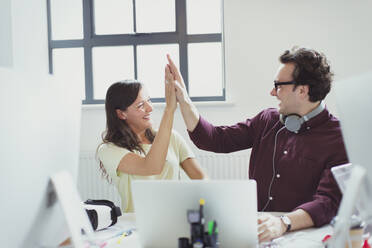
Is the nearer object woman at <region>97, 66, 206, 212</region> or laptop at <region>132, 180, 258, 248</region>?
laptop at <region>132, 180, 258, 248</region>

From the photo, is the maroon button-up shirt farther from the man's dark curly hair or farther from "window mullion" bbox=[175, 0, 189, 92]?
"window mullion" bbox=[175, 0, 189, 92]

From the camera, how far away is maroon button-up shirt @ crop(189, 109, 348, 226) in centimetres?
161

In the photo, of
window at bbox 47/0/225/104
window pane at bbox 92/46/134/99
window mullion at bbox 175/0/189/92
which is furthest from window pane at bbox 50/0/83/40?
window mullion at bbox 175/0/189/92

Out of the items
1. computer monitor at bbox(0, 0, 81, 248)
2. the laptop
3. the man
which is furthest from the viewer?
the man

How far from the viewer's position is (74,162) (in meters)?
1.05

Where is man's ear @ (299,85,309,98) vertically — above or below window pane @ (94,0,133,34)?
below

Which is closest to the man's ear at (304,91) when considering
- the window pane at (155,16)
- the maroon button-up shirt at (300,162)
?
the maroon button-up shirt at (300,162)

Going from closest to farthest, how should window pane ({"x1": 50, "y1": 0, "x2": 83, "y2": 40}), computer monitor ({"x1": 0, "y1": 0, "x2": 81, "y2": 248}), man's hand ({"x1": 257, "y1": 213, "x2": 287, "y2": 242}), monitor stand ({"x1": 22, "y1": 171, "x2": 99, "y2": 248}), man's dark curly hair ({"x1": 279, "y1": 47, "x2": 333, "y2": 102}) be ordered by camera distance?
computer monitor ({"x1": 0, "y1": 0, "x2": 81, "y2": 248}), monitor stand ({"x1": 22, "y1": 171, "x2": 99, "y2": 248}), man's hand ({"x1": 257, "y1": 213, "x2": 287, "y2": 242}), man's dark curly hair ({"x1": 279, "y1": 47, "x2": 333, "y2": 102}), window pane ({"x1": 50, "y1": 0, "x2": 83, "y2": 40})

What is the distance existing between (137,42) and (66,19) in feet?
2.69

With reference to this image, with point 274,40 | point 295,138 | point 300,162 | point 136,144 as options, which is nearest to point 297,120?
point 295,138

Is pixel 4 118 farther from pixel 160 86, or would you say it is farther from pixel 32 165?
pixel 160 86

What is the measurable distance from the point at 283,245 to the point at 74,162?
71 centimetres

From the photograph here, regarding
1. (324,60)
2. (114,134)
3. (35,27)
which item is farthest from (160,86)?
(324,60)

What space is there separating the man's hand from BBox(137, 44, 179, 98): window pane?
2.68m
